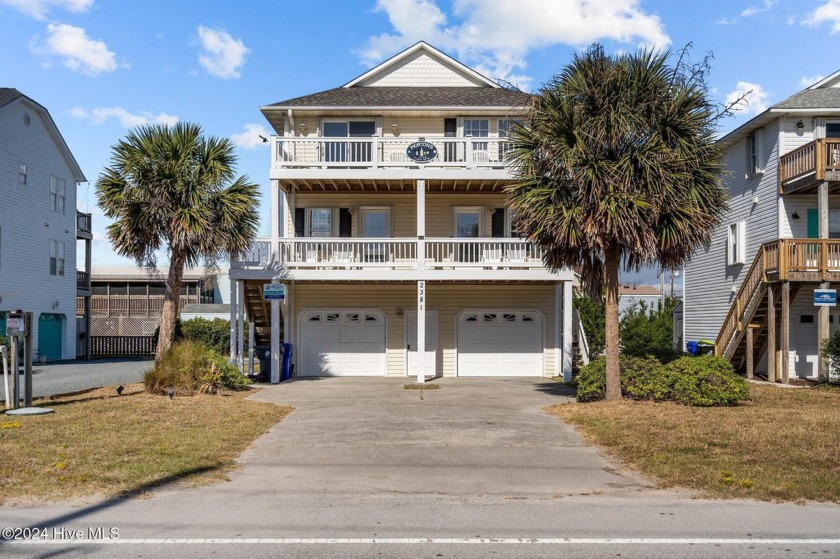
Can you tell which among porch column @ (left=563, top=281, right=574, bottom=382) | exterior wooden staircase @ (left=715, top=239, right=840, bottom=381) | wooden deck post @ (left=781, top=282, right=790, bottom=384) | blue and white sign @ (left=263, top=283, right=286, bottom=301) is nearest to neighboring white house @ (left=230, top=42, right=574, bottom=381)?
porch column @ (left=563, top=281, right=574, bottom=382)

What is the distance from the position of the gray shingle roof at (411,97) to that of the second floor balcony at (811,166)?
26.5ft

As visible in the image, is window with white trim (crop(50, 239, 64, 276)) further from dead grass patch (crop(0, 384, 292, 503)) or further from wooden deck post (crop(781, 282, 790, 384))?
wooden deck post (crop(781, 282, 790, 384))

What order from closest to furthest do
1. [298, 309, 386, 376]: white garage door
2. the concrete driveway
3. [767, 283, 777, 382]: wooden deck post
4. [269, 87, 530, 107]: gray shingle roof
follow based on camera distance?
the concrete driveway < [767, 283, 777, 382]: wooden deck post < [269, 87, 530, 107]: gray shingle roof < [298, 309, 386, 376]: white garage door

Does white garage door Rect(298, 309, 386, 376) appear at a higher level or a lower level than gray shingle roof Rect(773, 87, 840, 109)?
lower

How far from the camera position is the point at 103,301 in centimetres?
5212

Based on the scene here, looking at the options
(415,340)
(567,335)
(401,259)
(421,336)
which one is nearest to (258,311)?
(401,259)

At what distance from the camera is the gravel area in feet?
66.9

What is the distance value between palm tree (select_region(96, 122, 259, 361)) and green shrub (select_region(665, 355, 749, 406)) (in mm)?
10885

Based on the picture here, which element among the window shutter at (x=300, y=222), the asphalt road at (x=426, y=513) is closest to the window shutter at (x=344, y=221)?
the window shutter at (x=300, y=222)

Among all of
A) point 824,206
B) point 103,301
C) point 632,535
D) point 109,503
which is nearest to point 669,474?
point 632,535

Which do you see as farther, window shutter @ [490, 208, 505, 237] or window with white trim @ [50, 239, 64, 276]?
window with white trim @ [50, 239, 64, 276]

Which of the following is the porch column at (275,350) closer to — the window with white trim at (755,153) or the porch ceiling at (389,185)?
the porch ceiling at (389,185)

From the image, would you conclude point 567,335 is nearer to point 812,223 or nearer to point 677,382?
point 677,382

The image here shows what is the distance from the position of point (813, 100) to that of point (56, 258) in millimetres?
30317
